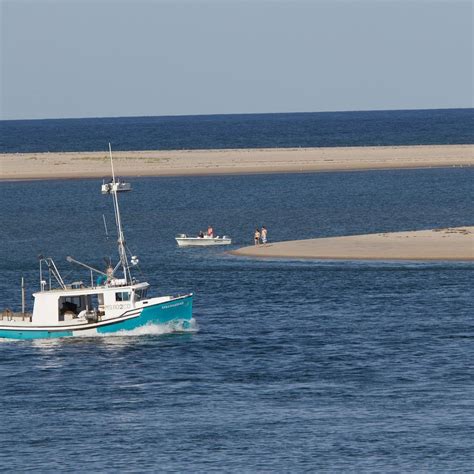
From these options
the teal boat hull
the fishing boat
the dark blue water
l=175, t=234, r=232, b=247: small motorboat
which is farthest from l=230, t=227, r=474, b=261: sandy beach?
the fishing boat

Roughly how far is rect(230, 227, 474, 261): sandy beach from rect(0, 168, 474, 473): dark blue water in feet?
8.10

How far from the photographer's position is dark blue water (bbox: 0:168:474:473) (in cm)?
5056

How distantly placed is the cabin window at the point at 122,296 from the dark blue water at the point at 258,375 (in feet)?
6.94

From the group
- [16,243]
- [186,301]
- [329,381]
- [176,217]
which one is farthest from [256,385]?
[176,217]

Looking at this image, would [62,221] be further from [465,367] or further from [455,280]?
[465,367]

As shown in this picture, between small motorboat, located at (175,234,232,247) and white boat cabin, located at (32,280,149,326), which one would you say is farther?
small motorboat, located at (175,234,232,247)

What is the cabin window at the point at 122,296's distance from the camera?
7138 centimetres

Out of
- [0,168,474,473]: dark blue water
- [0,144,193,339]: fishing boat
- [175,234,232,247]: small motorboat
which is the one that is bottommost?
[0,168,474,473]: dark blue water

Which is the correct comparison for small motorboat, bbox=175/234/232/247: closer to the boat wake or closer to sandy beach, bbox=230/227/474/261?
sandy beach, bbox=230/227/474/261

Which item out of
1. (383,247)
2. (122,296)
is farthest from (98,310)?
(383,247)

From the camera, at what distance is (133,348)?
70188 mm

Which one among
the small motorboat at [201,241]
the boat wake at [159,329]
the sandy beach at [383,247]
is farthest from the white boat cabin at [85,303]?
the small motorboat at [201,241]

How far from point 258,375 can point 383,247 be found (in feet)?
134

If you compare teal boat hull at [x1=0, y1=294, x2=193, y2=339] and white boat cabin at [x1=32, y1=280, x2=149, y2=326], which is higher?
white boat cabin at [x1=32, y1=280, x2=149, y2=326]
